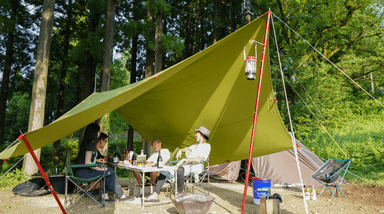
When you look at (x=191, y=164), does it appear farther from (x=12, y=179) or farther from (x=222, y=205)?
(x=12, y=179)

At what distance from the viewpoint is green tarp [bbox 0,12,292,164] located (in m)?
2.72

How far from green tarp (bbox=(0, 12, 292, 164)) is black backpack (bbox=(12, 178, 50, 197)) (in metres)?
1.48

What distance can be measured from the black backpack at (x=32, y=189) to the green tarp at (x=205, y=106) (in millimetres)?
1481

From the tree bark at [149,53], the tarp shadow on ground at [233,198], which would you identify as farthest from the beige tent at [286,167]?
the tree bark at [149,53]

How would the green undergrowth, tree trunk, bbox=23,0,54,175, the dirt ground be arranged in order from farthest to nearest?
the green undergrowth, tree trunk, bbox=23,0,54,175, the dirt ground

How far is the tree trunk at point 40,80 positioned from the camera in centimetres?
516

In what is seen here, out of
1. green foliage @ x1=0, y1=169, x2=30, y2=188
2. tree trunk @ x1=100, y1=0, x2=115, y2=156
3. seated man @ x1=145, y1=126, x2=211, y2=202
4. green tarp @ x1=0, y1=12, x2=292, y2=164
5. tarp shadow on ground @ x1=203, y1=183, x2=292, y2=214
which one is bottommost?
tarp shadow on ground @ x1=203, y1=183, x2=292, y2=214

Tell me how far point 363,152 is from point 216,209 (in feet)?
19.7

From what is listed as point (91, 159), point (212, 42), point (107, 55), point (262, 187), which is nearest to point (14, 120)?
point (107, 55)

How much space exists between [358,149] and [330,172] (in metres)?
3.82

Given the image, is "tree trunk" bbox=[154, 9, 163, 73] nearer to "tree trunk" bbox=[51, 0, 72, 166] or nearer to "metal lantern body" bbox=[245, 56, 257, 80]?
"tree trunk" bbox=[51, 0, 72, 166]

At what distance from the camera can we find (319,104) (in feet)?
28.6

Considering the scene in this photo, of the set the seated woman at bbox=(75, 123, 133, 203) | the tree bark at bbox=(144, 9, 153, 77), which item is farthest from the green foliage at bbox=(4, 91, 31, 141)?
the seated woman at bbox=(75, 123, 133, 203)

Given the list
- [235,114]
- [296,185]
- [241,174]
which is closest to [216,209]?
[235,114]
